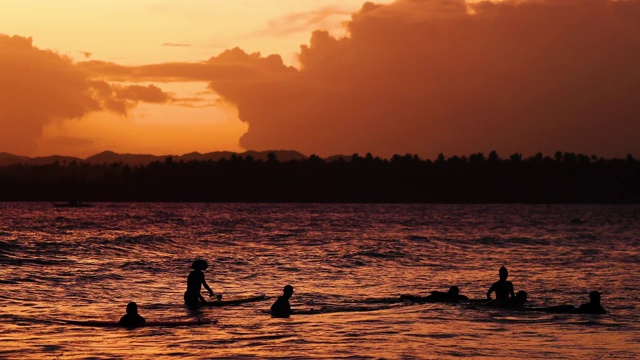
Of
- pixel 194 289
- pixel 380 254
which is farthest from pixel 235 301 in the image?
pixel 380 254

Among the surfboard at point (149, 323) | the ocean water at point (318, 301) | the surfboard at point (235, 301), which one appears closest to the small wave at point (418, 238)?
the ocean water at point (318, 301)

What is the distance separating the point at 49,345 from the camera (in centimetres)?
2125

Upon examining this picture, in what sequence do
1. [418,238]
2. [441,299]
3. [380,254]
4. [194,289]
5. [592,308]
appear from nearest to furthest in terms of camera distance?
1. [592,308]
2. [194,289]
3. [441,299]
4. [380,254]
5. [418,238]

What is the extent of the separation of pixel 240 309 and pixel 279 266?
21591 mm

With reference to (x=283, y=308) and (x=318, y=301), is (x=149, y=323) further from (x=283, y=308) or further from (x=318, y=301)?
(x=318, y=301)

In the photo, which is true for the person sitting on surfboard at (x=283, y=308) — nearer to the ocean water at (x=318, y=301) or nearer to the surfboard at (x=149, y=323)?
the ocean water at (x=318, y=301)

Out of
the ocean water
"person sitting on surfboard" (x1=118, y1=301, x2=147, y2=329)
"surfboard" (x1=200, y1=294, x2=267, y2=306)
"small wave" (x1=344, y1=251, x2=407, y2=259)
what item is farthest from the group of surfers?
"small wave" (x1=344, y1=251, x2=407, y2=259)

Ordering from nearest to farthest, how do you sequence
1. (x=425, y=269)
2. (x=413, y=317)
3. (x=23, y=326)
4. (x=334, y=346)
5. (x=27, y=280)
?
(x=334, y=346) < (x=23, y=326) < (x=413, y=317) < (x=27, y=280) < (x=425, y=269)

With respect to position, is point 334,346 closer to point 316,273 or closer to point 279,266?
point 316,273

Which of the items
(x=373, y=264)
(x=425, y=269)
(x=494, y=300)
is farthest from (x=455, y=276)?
(x=494, y=300)

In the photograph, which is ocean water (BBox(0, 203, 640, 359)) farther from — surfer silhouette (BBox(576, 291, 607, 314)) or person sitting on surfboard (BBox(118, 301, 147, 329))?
surfer silhouette (BBox(576, 291, 607, 314))

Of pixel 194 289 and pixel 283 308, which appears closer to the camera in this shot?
pixel 283 308

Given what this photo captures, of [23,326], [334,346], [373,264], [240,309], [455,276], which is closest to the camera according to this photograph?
[334,346]

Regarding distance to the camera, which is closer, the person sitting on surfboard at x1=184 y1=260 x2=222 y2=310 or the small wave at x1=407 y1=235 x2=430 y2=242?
the person sitting on surfboard at x1=184 y1=260 x2=222 y2=310
